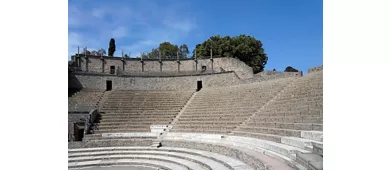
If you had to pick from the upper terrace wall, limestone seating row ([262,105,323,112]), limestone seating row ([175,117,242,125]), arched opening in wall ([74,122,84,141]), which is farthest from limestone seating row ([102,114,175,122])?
the upper terrace wall

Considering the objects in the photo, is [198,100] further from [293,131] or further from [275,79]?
[293,131]

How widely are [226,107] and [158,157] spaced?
17.6ft

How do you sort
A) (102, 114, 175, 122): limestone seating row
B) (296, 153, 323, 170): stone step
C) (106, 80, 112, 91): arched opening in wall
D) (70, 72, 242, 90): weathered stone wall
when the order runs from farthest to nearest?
(106, 80, 112, 91): arched opening in wall
(70, 72, 242, 90): weathered stone wall
(102, 114, 175, 122): limestone seating row
(296, 153, 323, 170): stone step

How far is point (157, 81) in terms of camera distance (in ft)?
73.3

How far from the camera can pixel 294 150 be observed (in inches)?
230

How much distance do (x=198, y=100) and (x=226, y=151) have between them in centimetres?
937

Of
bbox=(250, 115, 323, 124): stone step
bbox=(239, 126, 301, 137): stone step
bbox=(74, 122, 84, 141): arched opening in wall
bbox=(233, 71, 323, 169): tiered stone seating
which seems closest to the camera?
bbox=(233, 71, 323, 169): tiered stone seating

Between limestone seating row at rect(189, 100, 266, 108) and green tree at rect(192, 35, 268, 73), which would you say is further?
green tree at rect(192, 35, 268, 73)

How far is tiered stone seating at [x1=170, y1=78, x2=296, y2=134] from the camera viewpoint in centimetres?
1219

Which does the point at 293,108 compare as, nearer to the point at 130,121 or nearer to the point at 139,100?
the point at 130,121

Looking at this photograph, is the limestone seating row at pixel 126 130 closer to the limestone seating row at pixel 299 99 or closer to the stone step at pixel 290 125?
the stone step at pixel 290 125

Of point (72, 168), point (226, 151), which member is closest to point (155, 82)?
point (72, 168)

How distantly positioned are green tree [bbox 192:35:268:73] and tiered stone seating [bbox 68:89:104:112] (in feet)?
A: 56.2

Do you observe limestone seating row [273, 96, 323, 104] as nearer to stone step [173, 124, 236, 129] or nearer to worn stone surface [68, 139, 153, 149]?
stone step [173, 124, 236, 129]
